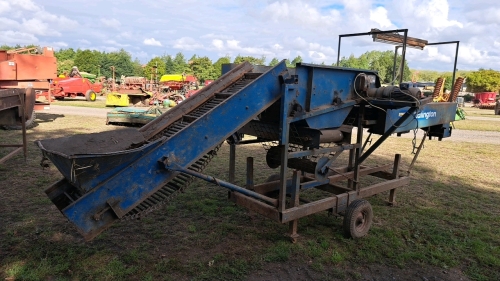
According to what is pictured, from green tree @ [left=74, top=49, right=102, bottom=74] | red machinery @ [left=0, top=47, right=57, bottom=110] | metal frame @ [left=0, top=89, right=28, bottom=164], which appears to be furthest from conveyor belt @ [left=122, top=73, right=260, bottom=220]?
green tree @ [left=74, top=49, right=102, bottom=74]

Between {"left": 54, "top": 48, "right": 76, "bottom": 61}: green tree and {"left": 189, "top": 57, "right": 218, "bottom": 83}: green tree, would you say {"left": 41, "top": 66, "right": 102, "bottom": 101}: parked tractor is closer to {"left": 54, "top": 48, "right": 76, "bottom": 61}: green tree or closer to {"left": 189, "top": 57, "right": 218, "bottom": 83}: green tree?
{"left": 189, "top": 57, "right": 218, "bottom": 83}: green tree

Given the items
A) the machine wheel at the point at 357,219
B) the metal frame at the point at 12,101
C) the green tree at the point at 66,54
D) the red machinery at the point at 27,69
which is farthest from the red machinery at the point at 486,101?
the green tree at the point at 66,54

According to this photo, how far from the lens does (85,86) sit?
2517 centimetres

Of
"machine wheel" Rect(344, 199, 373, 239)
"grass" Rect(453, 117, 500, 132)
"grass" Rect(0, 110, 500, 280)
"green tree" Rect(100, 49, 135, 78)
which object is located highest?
"green tree" Rect(100, 49, 135, 78)

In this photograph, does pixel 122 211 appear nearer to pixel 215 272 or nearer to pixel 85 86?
pixel 215 272

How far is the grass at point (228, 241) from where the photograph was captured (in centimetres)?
369

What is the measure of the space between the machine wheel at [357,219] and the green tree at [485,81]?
191ft

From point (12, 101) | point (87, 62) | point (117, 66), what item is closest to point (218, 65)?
point (117, 66)

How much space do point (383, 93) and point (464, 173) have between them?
5.05 m

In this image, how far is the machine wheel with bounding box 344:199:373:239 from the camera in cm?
450

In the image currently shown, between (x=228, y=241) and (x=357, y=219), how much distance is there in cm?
165

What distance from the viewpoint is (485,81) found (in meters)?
53.4

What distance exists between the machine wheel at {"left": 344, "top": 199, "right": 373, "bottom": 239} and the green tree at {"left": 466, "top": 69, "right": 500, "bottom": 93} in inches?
2297

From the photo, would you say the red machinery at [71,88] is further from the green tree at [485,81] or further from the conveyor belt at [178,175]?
the green tree at [485,81]
